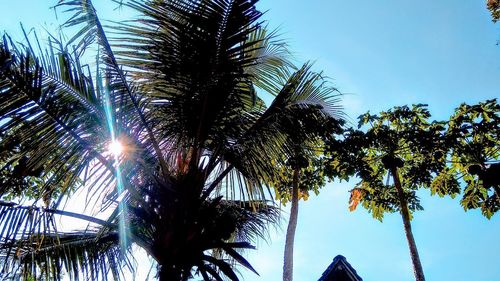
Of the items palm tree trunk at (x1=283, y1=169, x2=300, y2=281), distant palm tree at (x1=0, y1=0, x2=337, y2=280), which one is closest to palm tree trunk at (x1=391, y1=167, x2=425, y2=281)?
palm tree trunk at (x1=283, y1=169, x2=300, y2=281)

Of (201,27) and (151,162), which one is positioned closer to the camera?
(201,27)

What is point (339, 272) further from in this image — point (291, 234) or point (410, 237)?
point (410, 237)

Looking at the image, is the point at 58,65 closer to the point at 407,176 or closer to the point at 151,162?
the point at 151,162

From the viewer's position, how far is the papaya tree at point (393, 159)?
9.45 metres

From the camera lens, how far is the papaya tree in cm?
945

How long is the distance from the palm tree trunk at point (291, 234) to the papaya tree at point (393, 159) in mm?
897

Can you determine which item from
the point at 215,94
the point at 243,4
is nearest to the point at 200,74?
the point at 215,94

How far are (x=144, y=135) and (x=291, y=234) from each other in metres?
4.71

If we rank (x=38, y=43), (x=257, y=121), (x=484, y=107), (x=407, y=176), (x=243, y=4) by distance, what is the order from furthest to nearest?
(x=407, y=176) < (x=484, y=107) < (x=257, y=121) < (x=243, y=4) < (x=38, y=43)

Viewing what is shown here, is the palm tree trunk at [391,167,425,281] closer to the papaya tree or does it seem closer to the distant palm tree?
the papaya tree

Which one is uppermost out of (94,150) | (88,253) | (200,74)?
(200,74)

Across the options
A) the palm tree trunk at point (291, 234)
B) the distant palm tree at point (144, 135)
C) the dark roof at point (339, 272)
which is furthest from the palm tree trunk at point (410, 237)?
the distant palm tree at point (144, 135)

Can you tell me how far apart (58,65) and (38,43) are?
285 mm

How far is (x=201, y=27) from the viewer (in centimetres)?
457
